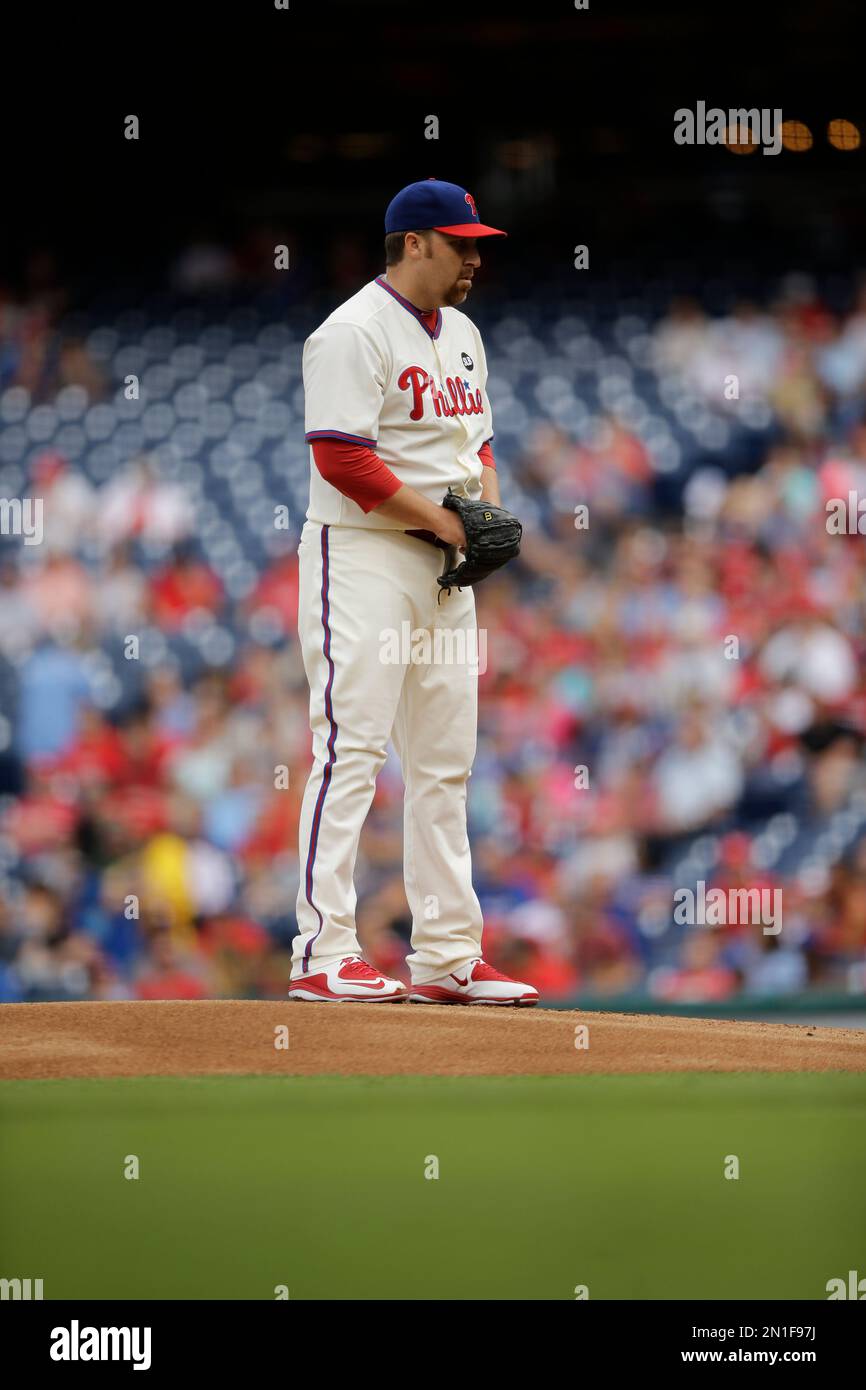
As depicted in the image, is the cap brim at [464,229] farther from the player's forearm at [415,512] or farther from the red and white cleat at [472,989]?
the red and white cleat at [472,989]

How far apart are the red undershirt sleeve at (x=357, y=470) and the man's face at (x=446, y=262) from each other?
0.44 m

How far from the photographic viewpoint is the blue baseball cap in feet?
12.9

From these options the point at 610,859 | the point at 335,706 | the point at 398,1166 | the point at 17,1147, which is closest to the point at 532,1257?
the point at 398,1166

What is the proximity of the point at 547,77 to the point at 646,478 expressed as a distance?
5.85ft

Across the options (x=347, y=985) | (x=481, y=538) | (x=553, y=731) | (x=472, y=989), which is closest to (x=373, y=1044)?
(x=347, y=985)

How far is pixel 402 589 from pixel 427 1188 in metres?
1.57

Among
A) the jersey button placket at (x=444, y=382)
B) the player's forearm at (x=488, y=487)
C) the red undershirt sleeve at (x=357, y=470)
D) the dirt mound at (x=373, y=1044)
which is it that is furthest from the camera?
the player's forearm at (x=488, y=487)

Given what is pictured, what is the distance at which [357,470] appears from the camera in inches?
150

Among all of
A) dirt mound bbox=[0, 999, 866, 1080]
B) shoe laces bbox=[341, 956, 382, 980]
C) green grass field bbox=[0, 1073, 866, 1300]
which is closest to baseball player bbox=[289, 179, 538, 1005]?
shoe laces bbox=[341, 956, 382, 980]

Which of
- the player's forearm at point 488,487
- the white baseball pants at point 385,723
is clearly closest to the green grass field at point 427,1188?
the white baseball pants at point 385,723

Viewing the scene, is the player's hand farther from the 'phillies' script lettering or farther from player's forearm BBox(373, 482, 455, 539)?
the 'phillies' script lettering

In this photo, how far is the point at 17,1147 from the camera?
2893mm

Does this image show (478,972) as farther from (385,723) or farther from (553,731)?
(553,731)

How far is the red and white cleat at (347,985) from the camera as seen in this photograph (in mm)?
3836
